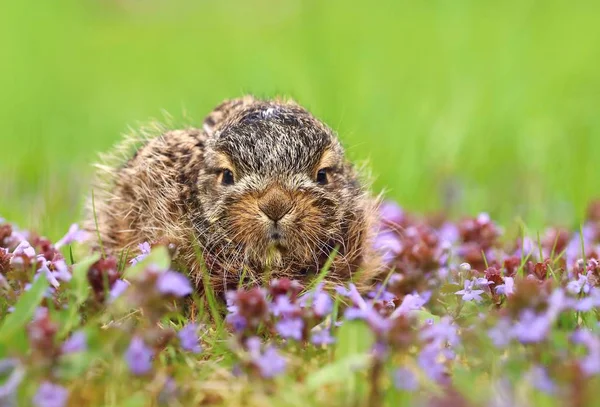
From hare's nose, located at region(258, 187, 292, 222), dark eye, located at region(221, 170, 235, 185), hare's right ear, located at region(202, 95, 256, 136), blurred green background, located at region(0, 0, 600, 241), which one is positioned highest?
blurred green background, located at region(0, 0, 600, 241)

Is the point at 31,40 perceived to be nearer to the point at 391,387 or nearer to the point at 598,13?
the point at 598,13

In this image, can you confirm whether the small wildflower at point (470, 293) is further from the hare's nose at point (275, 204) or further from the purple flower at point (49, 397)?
the purple flower at point (49, 397)

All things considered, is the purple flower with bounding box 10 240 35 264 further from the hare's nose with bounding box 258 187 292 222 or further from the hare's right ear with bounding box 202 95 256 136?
the hare's right ear with bounding box 202 95 256 136

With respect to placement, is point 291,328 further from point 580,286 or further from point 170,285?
point 580,286

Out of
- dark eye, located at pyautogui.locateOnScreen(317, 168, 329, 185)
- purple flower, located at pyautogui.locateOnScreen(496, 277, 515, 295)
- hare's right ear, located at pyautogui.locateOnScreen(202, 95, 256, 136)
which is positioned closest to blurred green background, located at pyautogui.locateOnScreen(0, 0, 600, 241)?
hare's right ear, located at pyautogui.locateOnScreen(202, 95, 256, 136)

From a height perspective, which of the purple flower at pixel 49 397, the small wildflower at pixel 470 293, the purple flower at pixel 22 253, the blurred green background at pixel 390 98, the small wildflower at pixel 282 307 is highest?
the blurred green background at pixel 390 98

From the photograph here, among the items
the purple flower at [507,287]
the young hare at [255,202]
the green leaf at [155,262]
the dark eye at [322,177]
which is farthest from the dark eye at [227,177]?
the purple flower at [507,287]
